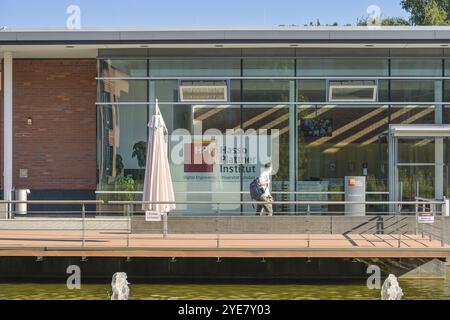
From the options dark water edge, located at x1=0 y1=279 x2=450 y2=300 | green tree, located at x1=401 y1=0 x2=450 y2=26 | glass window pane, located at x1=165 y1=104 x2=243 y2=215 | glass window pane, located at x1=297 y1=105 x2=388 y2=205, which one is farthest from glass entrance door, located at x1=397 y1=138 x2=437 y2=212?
green tree, located at x1=401 y1=0 x2=450 y2=26

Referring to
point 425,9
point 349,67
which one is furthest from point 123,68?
point 425,9

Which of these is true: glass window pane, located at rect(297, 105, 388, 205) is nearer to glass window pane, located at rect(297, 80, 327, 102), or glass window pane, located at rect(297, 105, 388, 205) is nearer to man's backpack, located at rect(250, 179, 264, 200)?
glass window pane, located at rect(297, 80, 327, 102)

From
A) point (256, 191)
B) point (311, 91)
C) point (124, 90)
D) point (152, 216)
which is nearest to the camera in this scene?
point (152, 216)

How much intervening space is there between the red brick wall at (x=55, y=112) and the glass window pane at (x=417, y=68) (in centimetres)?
836

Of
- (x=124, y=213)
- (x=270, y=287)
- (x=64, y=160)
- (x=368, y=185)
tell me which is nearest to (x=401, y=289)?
(x=270, y=287)

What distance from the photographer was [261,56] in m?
22.3

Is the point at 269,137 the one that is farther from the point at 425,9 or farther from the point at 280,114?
the point at 425,9

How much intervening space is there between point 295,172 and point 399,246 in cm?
622

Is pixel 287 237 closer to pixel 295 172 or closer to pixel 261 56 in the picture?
pixel 295 172

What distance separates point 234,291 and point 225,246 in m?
1.07

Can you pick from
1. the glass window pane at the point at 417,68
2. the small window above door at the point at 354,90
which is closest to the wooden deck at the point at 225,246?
the small window above door at the point at 354,90

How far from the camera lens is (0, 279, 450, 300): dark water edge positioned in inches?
603

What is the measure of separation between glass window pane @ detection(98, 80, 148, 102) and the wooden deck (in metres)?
4.92

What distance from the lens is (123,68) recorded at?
73.5 feet
